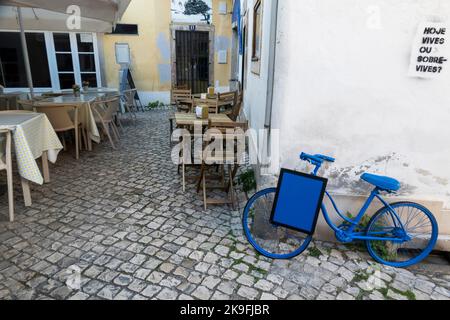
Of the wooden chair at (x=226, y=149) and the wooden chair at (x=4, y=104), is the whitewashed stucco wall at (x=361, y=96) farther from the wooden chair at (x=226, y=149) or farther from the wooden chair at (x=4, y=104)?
the wooden chair at (x=4, y=104)

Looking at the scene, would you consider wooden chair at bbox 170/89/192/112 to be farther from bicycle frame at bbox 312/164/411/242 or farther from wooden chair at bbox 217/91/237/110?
bicycle frame at bbox 312/164/411/242

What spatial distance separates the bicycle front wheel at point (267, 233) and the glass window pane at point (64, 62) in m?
8.44

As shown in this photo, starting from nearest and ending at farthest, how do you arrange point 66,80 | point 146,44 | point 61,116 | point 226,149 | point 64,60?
point 226,149 < point 61,116 < point 64,60 < point 66,80 < point 146,44

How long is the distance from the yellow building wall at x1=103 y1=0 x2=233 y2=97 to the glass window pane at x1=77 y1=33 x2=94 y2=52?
0.36 meters

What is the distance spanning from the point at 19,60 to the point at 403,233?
10209 mm

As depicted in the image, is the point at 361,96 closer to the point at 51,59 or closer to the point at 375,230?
the point at 375,230

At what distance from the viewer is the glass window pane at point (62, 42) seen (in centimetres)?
885

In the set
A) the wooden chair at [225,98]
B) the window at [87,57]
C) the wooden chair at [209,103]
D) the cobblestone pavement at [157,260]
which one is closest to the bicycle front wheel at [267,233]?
the cobblestone pavement at [157,260]

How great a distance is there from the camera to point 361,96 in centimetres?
270

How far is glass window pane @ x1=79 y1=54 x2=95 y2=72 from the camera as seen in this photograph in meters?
9.27

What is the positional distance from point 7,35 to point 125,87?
10.9ft

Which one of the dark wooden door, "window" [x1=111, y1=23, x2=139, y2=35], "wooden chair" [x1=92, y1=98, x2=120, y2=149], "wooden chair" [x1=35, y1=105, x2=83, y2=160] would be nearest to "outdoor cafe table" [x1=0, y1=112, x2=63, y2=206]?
"wooden chair" [x1=35, y1=105, x2=83, y2=160]

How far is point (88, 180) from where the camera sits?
4.32m

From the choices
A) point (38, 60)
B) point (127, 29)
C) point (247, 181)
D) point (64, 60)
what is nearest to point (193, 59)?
point (127, 29)
